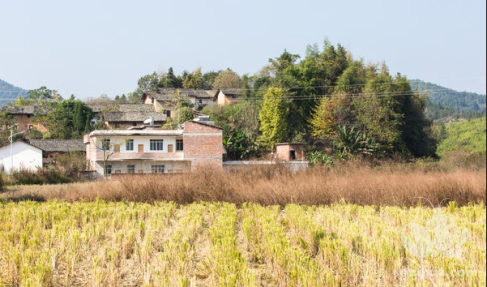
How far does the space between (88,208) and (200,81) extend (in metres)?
56.1

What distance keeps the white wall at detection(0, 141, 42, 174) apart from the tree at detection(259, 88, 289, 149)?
755 inches

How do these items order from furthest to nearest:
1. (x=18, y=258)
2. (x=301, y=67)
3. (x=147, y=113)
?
(x=147, y=113), (x=301, y=67), (x=18, y=258)

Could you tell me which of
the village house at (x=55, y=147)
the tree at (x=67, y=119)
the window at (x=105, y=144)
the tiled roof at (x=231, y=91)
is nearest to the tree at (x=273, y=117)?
the tiled roof at (x=231, y=91)

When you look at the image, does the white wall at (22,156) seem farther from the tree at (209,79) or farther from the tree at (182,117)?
the tree at (209,79)

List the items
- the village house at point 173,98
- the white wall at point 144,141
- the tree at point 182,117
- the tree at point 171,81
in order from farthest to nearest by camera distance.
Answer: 1. the tree at point 171,81
2. the village house at point 173,98
3. the tree at point 182,117
4. the white wall at point 144,141

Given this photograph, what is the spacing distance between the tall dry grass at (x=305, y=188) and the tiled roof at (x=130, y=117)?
2998cm

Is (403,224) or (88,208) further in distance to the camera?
(88,208)

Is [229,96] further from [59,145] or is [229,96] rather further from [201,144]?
[201,144]

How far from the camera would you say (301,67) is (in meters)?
44.0

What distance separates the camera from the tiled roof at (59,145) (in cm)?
3950

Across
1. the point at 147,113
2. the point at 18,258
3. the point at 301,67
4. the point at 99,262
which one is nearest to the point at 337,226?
the point at 99,262

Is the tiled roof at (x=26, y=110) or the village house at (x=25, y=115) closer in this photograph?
the village house at (x=25, y=115)

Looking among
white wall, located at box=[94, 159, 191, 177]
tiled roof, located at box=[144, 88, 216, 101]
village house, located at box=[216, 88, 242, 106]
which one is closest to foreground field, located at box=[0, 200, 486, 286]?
white wall, located at box=[94, 159, 191, 177]

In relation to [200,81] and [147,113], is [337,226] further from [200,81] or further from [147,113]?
[200,81]
